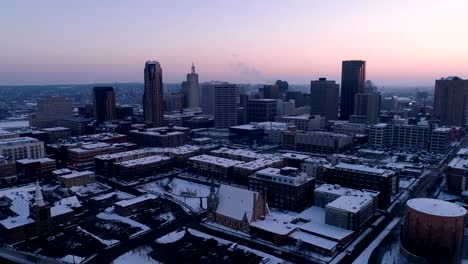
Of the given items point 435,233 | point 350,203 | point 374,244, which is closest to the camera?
point 435,233

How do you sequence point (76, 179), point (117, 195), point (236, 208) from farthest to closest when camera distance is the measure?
1. point (76, 179)
2. point (117, 195)
3. point (236, 208)

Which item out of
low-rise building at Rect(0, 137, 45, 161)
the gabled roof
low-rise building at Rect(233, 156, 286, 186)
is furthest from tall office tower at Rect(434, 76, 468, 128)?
low-rise building at Rect(0, 137, 45, 161)

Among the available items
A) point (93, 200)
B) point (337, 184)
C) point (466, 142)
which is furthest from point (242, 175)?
point (466, 142)

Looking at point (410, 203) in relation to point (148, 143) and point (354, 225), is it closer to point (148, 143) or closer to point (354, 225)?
point (354, 225)

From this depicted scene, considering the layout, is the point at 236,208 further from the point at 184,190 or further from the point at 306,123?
the point at 306,123

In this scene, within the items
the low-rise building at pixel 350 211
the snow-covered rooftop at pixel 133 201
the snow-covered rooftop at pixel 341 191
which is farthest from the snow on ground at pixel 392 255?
the snow-covered rooftop at pixel 133 201

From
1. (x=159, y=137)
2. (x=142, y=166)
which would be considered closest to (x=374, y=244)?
(x=142, y=166)
